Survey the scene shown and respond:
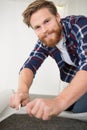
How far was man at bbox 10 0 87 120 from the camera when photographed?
0.52m

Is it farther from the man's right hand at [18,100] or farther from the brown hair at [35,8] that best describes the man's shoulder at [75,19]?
the man's right hand at [18,100]

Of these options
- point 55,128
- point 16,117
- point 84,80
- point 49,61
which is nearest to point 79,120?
point 55,128

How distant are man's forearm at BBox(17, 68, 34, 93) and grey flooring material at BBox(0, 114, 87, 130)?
130mm

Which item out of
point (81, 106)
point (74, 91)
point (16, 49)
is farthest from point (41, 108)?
point (16, 49)

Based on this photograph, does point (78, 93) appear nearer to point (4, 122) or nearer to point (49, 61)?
point (4, 122)

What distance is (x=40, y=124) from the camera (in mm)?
874

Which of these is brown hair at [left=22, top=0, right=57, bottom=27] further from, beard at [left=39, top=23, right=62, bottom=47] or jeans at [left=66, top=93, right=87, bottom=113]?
jeans at [left=66, top=93, right=87, bottom=113]

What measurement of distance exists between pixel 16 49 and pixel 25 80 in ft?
2.92

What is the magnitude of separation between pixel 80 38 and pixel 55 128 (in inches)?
11.8

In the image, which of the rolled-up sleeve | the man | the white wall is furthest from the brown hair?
the white wall

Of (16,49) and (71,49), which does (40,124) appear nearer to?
(71,49)

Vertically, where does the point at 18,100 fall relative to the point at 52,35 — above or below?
below

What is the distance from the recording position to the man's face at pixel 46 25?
78cm

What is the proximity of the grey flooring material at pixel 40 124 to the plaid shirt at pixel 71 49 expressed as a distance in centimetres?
18
